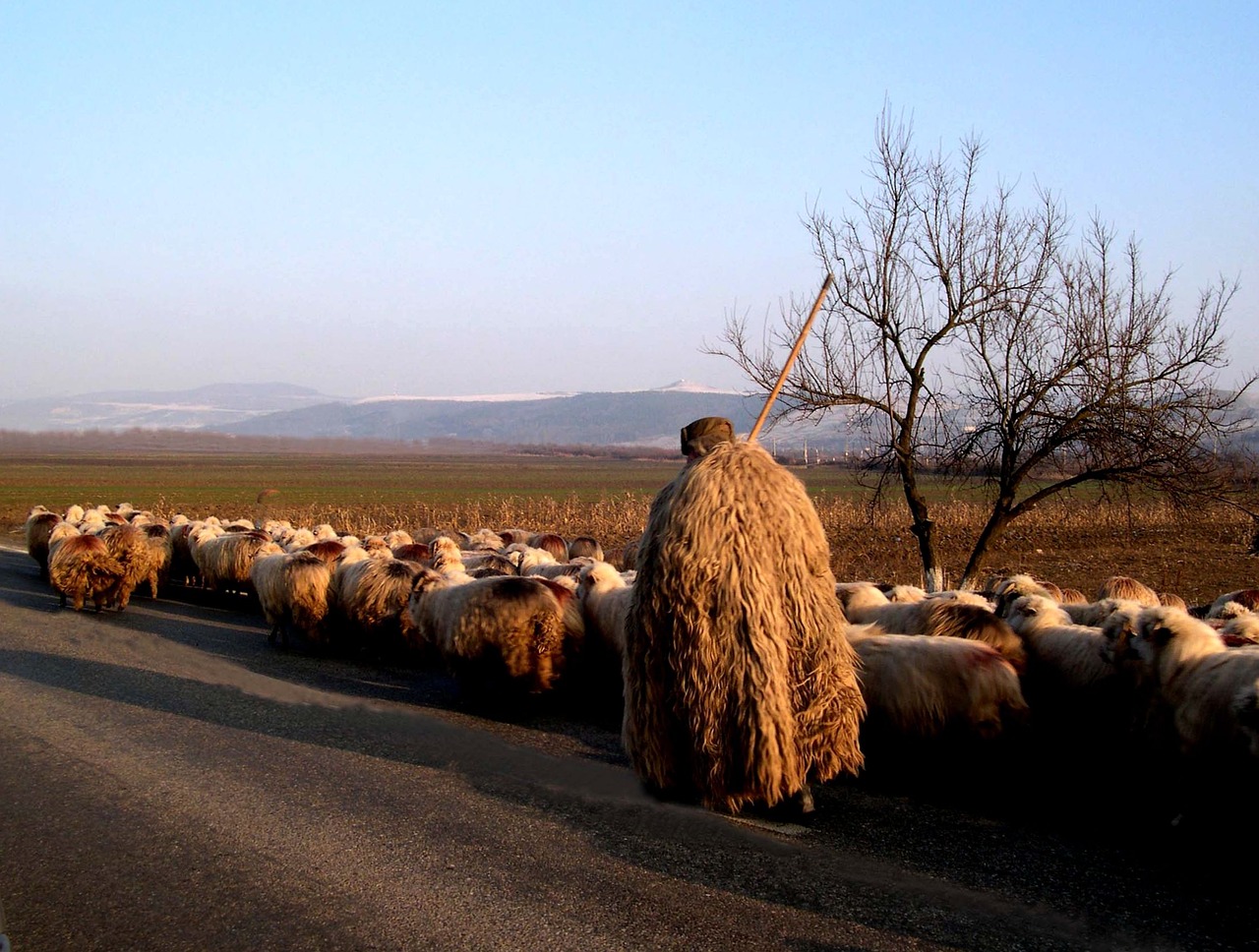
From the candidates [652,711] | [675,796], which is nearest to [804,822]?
[675,796]

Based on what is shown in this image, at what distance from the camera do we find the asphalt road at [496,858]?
15.5 feet

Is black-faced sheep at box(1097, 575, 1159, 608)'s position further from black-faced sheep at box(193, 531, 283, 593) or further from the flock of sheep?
black-faced sheep at box(193, 531, 283, 593)

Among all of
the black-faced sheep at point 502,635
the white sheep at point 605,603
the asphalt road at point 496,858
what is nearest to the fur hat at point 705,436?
the asphalt road at point 496,858

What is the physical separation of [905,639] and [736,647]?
2.16 meters

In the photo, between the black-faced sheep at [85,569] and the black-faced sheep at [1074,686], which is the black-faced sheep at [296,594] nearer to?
the black-faced sheep at [85,569]

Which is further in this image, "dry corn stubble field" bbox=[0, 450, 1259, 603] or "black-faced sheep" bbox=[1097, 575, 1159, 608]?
"dry corn stubble field" bbox=[0, 450, 1259, 603]

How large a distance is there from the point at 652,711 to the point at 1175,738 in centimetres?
316

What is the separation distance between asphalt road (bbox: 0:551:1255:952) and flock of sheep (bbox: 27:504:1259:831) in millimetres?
520

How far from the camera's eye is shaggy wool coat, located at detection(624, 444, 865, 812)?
5648 millimetres

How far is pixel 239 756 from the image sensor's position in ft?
25.0

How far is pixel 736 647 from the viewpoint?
565 centimetres

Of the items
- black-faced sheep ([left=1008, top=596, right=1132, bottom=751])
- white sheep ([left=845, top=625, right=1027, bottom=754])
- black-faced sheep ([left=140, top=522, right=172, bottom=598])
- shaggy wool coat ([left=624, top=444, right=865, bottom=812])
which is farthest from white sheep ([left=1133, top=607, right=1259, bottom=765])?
black-faced sheep ([left=140, top=522, right=172, bottom=598])

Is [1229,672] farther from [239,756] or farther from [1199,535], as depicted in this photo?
[1199,535]

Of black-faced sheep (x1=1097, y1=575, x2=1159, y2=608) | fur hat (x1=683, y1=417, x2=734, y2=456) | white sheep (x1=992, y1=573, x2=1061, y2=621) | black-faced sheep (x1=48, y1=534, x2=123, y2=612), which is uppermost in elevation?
fur hat (x1=683, y1=417, x2=734, y2=456)
